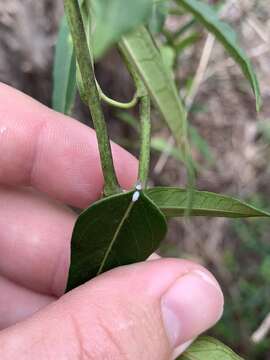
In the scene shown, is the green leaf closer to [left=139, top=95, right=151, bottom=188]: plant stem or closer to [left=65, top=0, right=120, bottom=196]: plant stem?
[left=65, top=0, right=120, bottom=196]: plant stem

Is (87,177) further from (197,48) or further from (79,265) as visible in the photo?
(197,48)

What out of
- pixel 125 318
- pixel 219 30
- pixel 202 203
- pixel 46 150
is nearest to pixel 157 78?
pixel 219 30

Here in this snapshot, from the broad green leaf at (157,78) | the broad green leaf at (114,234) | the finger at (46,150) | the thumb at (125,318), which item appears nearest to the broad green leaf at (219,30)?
the broad green leaf at (157,78)

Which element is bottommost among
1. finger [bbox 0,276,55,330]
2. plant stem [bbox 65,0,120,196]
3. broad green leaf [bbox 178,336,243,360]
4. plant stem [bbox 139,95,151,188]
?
finger [bbox 0,276,55,330]

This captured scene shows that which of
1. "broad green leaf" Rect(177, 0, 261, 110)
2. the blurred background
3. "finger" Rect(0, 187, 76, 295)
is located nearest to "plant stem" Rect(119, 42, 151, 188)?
"broad green leaf" Rect(177, 0, 261, 110)

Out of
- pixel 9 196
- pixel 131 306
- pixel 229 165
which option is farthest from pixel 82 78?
pixel 229 165

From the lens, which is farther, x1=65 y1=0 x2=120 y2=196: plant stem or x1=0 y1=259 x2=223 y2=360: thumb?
x1=0 y1=259 x2=223 y2=360: thumb

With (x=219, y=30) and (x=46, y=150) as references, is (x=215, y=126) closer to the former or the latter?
(x=46, y=150)
